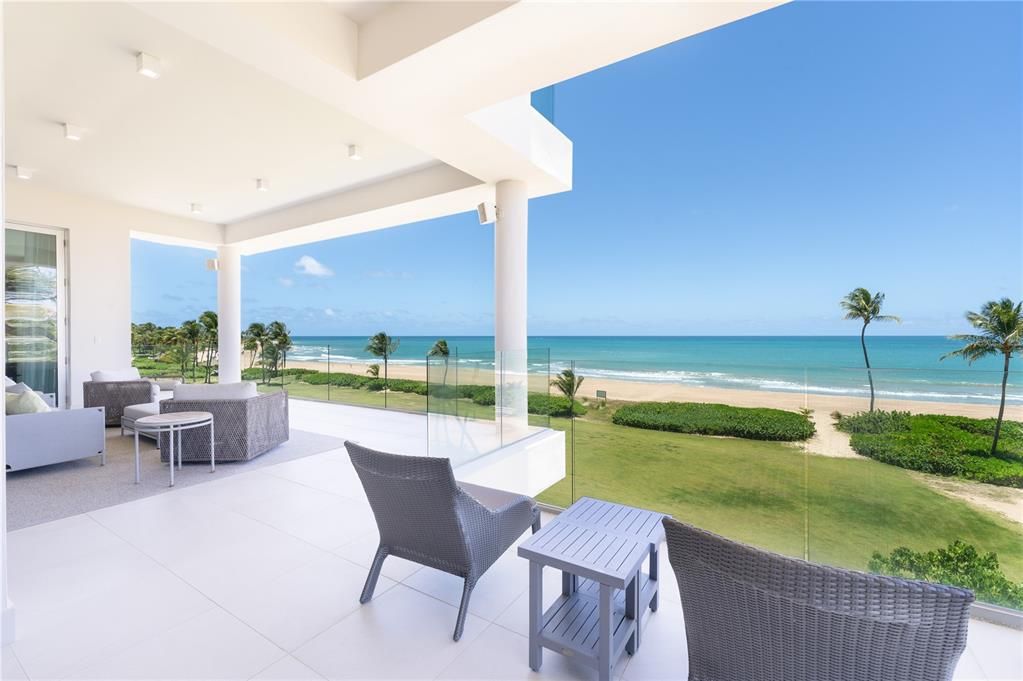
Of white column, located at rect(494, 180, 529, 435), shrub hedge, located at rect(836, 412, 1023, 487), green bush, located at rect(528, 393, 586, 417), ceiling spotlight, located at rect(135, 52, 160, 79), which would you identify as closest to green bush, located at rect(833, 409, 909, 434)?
shrub hedge, located at rect(836, 412, 1023, 487)

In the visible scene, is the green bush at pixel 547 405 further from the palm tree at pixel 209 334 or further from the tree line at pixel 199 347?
the palm tree at pixel 209 334

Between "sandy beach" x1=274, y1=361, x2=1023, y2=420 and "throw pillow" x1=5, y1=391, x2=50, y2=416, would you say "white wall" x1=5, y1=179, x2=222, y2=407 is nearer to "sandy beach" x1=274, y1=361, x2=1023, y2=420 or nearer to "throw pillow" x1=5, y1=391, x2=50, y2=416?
"throw pillow" x1=5, y1=391, x2=50, y2=416

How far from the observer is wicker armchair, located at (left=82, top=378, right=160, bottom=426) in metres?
5.89

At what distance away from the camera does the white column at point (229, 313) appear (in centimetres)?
859

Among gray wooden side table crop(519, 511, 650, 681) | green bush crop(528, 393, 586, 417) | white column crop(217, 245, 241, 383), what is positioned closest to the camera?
gray wooden side table crop(519, 511, 650, 681)

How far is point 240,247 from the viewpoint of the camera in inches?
346

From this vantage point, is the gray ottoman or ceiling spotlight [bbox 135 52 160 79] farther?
the gray ottoman

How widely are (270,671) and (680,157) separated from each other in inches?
1208

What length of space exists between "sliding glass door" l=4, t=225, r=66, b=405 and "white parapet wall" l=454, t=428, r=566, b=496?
702 centimetres

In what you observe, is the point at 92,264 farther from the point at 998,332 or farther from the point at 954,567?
the point at 998,332

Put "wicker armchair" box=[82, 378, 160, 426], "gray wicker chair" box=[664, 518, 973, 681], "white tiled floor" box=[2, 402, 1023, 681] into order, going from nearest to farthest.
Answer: "gray wicker chair" box=[664, 518, 973, 681] → "white tiled floor" box=[2, 402, 1023, 681] → "wicker armchair" box=[82, 378, 160, 426]

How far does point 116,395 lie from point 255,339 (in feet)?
29.7

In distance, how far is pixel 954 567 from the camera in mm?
2957

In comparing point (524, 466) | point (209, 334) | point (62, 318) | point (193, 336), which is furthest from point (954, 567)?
point (193, 336)
